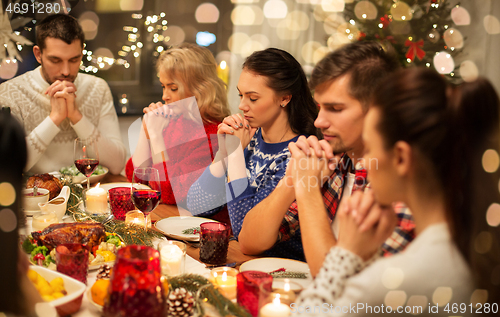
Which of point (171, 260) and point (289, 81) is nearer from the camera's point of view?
point (171, 260)

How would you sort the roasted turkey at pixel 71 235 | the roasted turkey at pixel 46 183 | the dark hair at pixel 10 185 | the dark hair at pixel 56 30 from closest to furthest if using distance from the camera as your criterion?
the dark hair at pixel 10 185 < the roasted turkey at pixel 71 235 < the roasted turkey at pixel 46 183 < the dark hair at pixel 56 30

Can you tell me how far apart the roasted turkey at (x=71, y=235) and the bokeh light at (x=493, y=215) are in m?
1.04

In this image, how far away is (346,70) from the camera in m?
1.28

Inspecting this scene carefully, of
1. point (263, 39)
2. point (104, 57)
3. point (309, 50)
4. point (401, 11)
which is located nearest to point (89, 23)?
point (104, 57)

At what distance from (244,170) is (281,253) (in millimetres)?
429

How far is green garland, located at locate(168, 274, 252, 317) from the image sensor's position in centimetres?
82

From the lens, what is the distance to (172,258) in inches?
40.8

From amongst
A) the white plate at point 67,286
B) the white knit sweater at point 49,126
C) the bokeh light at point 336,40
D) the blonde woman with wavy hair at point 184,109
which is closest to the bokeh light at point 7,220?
the white plate at point 67,286

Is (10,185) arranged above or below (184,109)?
above

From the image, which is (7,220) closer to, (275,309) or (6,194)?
(6,194)

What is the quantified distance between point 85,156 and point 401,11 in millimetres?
2612

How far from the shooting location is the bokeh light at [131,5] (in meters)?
3.85

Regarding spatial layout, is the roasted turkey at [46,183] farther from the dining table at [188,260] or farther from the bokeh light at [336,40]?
the bokeh light at [336,40]

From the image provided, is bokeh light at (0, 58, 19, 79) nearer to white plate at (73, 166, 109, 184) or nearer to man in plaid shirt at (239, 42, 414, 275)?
white plate at (73, 166, 109, 184)
